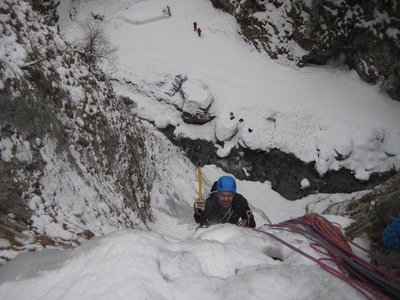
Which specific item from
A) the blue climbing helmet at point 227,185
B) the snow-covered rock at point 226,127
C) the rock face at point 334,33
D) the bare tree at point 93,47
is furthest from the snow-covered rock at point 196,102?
the blue climbing helmet at point 227,185

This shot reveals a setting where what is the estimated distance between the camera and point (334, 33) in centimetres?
1980

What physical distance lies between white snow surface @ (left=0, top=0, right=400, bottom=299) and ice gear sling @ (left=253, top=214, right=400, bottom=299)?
0.09 metres

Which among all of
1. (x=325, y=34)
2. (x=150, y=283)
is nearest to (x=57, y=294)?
(x=150, y=283)

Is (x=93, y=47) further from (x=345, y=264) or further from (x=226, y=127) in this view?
(x=345, y=264)

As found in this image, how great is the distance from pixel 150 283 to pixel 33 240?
7.31ft

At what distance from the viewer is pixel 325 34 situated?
65.5 feet

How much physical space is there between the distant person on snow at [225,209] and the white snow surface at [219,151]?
Answer: 2.98ft

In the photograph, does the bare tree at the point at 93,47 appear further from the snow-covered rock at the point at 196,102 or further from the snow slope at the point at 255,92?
the snow-covered rock at the point at 196,102

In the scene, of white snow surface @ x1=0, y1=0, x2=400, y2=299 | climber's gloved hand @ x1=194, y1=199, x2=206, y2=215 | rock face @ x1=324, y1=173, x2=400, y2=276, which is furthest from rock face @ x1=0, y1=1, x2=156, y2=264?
rock face @ x1=324, y1=173, x2=400, y2=276

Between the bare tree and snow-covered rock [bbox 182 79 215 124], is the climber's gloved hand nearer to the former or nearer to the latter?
the bare tree

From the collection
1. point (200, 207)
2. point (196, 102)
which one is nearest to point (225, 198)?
point (200, 207)

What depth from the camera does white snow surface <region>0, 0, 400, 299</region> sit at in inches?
87.1

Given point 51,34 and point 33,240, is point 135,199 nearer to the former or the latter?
point 33,240

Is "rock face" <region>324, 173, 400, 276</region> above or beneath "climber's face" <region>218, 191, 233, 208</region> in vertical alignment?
above
